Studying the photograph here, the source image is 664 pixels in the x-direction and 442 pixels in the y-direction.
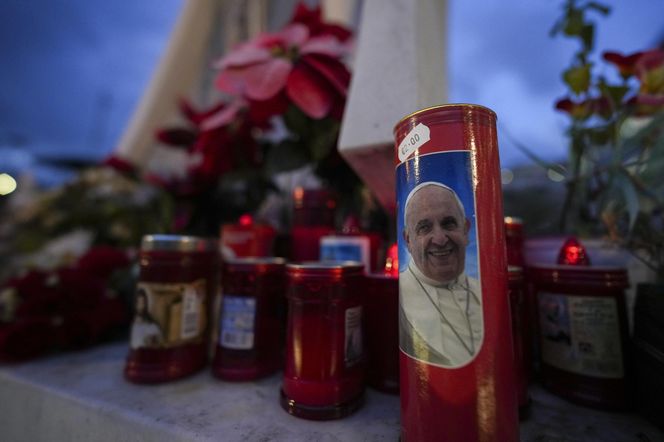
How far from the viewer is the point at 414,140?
305 millimetres

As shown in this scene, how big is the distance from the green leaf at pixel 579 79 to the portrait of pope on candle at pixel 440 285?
17.3 inches

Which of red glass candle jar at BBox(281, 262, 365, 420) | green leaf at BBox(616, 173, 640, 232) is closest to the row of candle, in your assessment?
red glass candle jar at BBox(281, 262, 365, 420)

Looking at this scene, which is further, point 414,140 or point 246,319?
point 246,319

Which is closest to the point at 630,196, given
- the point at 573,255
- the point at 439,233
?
the point at 573,255

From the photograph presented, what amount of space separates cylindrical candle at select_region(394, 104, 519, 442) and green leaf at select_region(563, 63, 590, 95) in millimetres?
359

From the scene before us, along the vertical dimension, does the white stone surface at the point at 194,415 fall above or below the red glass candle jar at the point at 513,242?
below

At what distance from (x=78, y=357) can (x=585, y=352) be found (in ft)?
2.85

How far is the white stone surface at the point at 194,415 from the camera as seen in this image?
1.10 feet

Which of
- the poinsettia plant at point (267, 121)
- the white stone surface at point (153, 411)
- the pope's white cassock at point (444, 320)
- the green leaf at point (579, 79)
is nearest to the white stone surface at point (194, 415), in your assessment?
the white stone surface at point (153, 411)

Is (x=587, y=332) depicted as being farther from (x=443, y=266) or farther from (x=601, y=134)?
(x=601, y=134)

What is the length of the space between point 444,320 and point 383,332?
0.59 feet

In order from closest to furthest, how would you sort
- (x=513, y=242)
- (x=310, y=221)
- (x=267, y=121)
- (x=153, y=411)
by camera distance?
(x=153, y=411) → (x=513, y=242) → (x=310, y=221) → (x=267, y=121)

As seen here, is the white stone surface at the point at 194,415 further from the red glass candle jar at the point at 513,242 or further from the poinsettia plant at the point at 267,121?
the poinsettia plant at the point at 267,121

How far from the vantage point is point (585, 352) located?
0.40m
